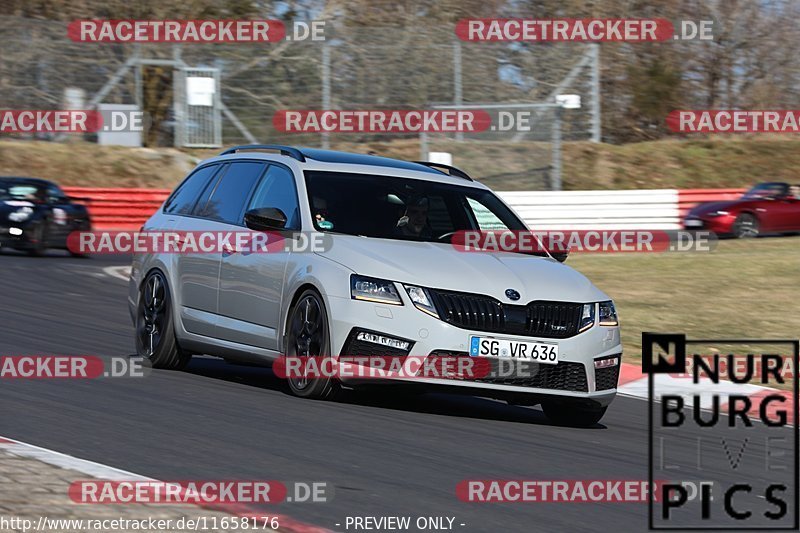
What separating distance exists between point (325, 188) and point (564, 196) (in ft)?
76.2

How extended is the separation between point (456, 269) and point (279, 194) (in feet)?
5.36

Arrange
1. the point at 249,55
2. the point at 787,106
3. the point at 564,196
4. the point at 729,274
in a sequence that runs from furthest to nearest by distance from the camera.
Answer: the point at 787,106
the point at 249,55
the point at 564,196
the point at 729,274

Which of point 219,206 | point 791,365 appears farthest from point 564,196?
point 219,206

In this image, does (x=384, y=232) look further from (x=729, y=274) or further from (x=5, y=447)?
(x=729, y=274)

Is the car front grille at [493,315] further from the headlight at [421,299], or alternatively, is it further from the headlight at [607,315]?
the headlight at [607,315]

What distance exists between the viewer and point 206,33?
3669 centimetres

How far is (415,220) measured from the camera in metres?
9.04

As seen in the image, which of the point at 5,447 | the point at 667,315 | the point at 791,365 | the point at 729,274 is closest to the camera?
the point at 5,447

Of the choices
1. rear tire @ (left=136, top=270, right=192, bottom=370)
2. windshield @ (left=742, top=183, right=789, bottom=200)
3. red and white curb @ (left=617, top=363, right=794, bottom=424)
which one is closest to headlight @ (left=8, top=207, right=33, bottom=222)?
rear tire @ (left=136, top=270, right=192, bottom=370)

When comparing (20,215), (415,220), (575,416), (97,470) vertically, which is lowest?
(575,416)

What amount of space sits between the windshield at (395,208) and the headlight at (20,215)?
14.5 metres

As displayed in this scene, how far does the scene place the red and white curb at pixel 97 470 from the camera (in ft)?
17.3

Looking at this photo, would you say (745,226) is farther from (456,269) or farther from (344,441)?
(344,441)

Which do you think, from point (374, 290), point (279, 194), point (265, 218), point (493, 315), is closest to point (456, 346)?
point (493, 315)
